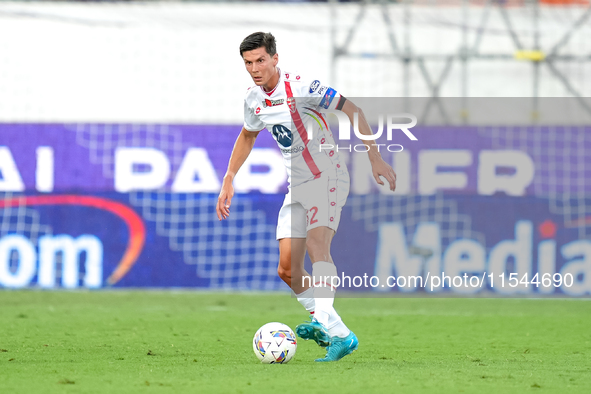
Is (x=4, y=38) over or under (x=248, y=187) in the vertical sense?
over

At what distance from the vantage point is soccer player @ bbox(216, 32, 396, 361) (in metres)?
5.36

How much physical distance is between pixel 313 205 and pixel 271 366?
0.97 m

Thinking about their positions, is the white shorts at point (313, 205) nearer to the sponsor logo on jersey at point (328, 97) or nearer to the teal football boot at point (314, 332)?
the sponsor logo on jersey at point (328, 97)

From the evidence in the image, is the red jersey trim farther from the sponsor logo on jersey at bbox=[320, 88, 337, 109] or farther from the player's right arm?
the player's right arm

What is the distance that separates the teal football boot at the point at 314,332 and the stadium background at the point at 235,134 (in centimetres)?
626

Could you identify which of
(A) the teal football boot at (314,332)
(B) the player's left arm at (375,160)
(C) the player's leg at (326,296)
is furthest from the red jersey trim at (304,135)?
(A) the teal football boot at (314,332)

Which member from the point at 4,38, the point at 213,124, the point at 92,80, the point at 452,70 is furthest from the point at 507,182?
the point at 4,38

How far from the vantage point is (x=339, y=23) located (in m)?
15.4

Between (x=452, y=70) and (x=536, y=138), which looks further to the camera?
(x=452, y=70)

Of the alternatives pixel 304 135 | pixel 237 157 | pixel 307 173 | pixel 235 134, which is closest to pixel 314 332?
pixel 307 173

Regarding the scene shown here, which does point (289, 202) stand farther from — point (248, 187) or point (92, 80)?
point (92, 80)

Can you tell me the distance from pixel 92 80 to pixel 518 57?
22.4 feet

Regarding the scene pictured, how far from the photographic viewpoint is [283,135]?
5.59 meters

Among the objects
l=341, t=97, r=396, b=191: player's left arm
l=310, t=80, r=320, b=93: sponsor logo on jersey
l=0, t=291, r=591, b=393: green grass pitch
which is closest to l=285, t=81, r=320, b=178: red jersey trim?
l=310, t=80, r=320, b=93: sponsor logo on jersey
